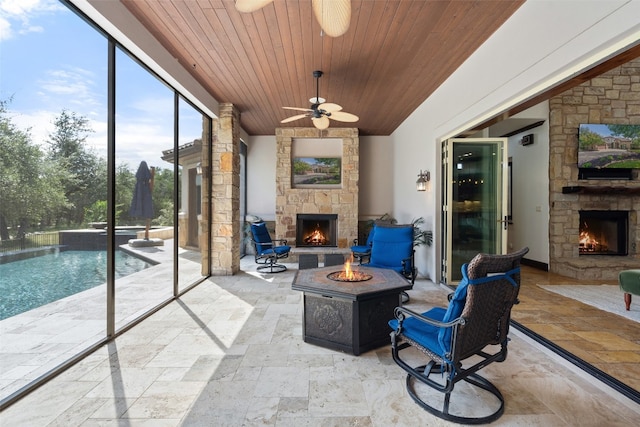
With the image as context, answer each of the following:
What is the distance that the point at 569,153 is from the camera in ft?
17.7

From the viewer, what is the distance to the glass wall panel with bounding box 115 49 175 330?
3014 millimetres

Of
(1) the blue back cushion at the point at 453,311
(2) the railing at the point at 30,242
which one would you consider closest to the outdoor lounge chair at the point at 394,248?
(1) the blue back cushion at the point at 453,311

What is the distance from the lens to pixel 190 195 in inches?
186

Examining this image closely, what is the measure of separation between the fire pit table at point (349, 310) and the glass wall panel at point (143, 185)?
1.92 m

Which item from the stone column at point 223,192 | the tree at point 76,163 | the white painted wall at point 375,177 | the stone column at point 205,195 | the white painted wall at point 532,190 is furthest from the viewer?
the white painted wall at point 375,177

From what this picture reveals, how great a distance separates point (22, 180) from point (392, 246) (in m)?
3.92

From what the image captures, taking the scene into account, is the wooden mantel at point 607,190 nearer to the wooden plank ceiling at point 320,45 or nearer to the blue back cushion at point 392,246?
the wooden plank ceiling at point 320,45

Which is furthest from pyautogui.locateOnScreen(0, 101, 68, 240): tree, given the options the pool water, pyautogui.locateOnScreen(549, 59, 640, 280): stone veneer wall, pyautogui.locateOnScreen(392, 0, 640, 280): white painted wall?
pyautogui.locateOnScreen(549, 59, 640, 280): stone veneer wall

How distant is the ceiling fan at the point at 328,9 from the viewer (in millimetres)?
1968

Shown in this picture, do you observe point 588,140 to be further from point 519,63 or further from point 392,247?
point 392,247

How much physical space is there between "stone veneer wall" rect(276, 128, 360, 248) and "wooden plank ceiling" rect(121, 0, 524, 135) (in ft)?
6.40

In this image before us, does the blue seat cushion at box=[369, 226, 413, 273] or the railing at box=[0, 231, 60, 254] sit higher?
the railing at box=[0, 231, 60, 254]

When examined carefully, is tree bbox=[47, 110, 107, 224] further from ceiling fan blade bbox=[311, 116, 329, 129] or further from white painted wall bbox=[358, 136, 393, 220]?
white painted wall bbox=[358, 136, 393, 220]

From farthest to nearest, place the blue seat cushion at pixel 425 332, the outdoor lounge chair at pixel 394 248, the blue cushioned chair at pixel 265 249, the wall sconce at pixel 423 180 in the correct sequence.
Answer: the blue cushioned chair at pixel 265 249
the wall sconce at pixel 423 180
the outdoor lounge chair at pixel 394 248
the blue seat cushion at pixel 425 332
